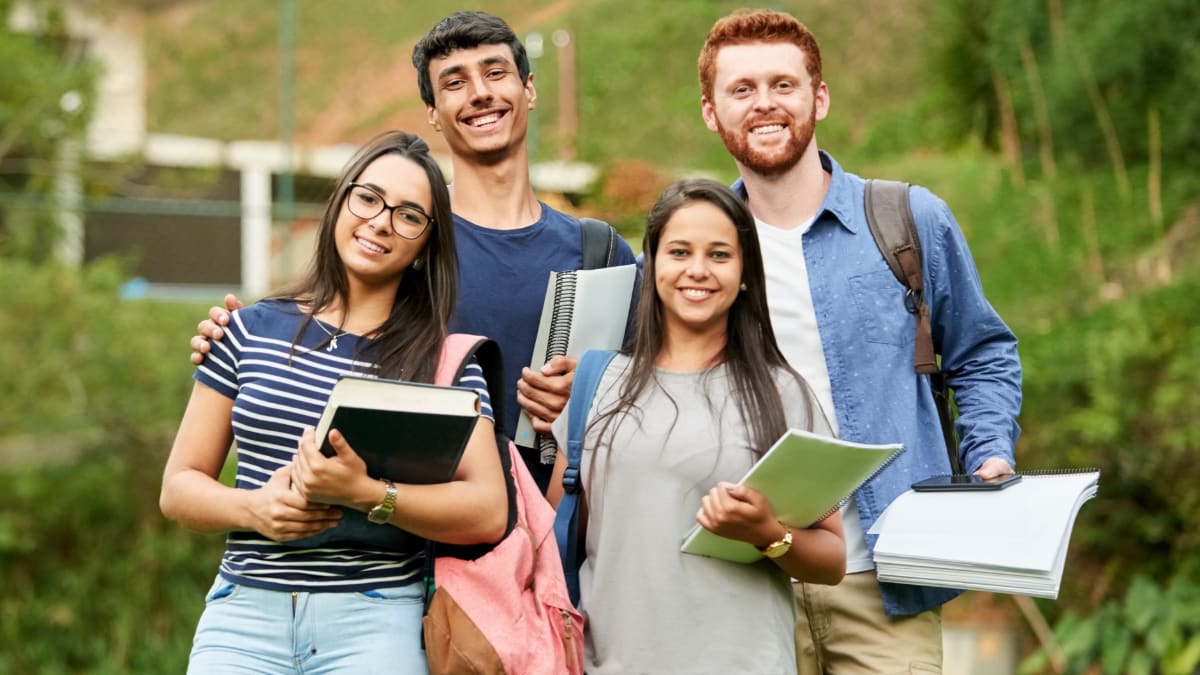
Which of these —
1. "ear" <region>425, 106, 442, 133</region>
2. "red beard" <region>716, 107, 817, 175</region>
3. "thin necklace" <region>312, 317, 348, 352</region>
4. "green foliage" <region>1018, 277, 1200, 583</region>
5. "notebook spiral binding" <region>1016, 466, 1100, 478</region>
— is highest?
"ear" <region>425, 106, 442, 133</region>

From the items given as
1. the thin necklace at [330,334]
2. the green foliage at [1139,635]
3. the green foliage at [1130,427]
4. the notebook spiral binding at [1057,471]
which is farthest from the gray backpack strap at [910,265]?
the green foliage at [1130,427]

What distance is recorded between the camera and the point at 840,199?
10.5 ft

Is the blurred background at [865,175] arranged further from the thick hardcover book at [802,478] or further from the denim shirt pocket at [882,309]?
the thick hardcover book at [802,478]

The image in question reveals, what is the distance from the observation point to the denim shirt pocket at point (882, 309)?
3.08m

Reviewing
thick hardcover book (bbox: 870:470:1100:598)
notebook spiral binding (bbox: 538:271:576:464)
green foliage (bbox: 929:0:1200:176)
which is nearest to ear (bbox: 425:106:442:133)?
notebook spiral binding (bbox: 538:271:576:464)

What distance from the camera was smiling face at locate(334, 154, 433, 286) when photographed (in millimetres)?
2732

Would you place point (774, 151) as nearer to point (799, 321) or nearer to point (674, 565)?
point (799, 321)

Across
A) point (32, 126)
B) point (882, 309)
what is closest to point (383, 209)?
point (882, 309)

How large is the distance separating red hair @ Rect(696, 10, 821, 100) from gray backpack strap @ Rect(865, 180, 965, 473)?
0.31 metres

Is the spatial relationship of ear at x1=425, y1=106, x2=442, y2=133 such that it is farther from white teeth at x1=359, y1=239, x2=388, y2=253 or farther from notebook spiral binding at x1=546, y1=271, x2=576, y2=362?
white teeth at x1=359, y1=239, x2=388, y2=253

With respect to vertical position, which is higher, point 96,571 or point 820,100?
point 820,100

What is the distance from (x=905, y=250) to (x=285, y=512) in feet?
4.71

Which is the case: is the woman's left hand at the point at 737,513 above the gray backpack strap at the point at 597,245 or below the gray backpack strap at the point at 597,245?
below

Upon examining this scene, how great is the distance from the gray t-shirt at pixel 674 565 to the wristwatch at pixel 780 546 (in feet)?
0.34
